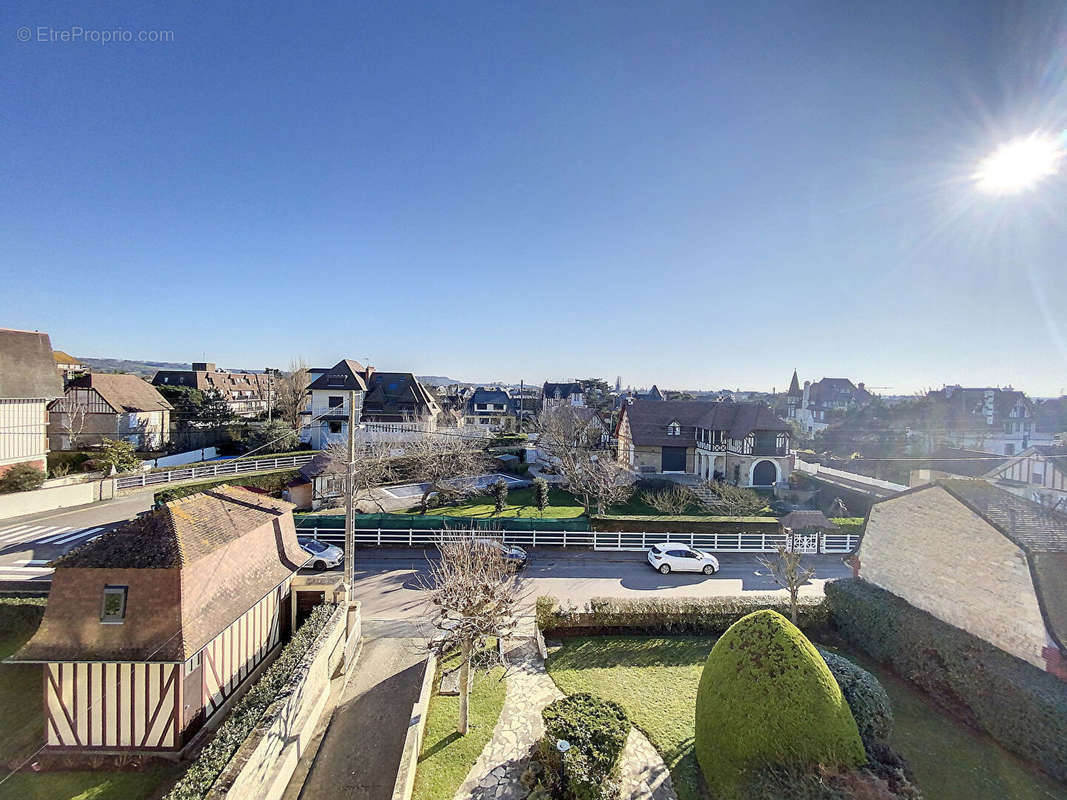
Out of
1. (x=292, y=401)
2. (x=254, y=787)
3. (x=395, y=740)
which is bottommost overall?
(x=395, y=740)

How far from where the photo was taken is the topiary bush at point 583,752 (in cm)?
703

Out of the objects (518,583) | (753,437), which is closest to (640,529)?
(518,583)

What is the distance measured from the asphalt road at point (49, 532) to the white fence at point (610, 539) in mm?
8585

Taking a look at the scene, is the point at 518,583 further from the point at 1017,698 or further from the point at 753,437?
the point at 753,437

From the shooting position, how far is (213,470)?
3044cm

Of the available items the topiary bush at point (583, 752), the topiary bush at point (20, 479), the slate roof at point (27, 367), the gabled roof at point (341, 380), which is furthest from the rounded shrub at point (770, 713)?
the gabled roof at point (341, 380)

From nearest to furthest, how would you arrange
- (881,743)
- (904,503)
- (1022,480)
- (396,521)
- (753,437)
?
1. (881,743)
2. (904,503)
3. (396,521)
4. (1022,480)
5. (753,437)

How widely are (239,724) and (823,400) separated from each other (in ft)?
247

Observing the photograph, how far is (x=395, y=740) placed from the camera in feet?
30.2

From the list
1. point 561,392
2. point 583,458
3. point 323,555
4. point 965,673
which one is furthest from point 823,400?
point 323,555

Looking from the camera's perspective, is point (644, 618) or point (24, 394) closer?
point (644, 618)

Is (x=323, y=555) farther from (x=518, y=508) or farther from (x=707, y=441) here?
(x=707, y=441)

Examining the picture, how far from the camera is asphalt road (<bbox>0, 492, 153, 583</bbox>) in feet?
53.6

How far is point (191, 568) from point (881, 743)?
12959 mm
